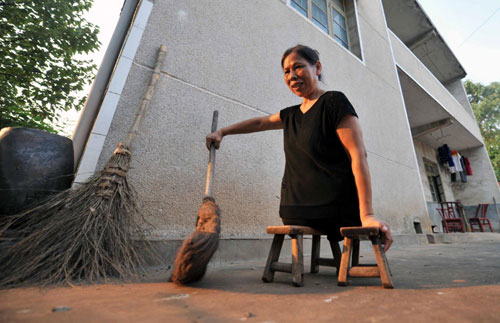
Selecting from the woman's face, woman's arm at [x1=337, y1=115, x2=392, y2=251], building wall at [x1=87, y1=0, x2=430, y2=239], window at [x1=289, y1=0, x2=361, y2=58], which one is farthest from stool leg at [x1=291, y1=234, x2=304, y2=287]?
window at [x1=289, y1=0, x2=361, y2=58]

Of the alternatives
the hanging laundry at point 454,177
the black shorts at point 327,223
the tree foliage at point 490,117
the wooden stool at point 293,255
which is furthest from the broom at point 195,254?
the tree foliage at point 490,117

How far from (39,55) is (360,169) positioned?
27.3ft

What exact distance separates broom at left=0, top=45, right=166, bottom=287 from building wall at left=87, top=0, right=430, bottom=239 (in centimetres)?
32

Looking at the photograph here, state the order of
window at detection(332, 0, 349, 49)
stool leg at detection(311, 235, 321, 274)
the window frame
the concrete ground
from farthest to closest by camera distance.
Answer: window at detection(332, 0, 349, 49) < the window frame < stool leg at detection(311, 235, 321, 274) < the concrete ground

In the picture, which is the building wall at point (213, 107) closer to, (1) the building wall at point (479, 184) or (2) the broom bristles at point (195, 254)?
(2) the broom bristles at point (195, 254)

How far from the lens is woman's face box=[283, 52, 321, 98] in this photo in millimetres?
1459

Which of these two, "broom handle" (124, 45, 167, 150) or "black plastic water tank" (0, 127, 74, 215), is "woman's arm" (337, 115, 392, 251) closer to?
"broom handle" (124, 45, 167, 150)

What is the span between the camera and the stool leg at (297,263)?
1197 mm

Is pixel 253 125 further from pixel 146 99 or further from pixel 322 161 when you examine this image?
pixel 146 99

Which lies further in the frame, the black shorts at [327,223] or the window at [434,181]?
the window at [434,181]

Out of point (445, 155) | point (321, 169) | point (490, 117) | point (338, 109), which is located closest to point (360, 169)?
point (321, 169)

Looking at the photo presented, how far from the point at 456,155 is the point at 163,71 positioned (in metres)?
13.0

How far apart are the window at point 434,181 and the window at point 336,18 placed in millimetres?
7891

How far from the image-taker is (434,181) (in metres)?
10.5
